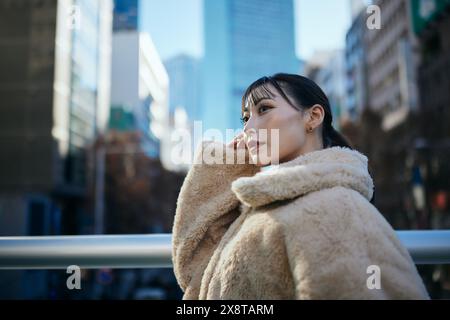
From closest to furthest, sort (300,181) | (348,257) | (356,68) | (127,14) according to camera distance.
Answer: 1. (348,257)
2. (300,181)
3. (127,14)
4. (356,68)

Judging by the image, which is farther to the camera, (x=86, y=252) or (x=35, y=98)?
(x=35, y=98)

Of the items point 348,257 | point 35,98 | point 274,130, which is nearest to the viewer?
point 348,257

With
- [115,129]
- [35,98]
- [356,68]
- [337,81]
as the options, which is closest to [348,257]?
[35,98]

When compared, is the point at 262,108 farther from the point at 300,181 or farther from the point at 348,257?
the point at 348,257

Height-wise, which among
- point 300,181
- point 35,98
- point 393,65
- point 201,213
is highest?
point 393,65

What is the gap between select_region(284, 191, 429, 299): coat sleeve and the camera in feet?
3.03

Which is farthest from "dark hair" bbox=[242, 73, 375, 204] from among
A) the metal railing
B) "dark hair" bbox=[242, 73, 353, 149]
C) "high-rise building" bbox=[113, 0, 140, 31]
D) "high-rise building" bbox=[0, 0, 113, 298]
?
"high-rise building" bbox=[0, 0, 113, 298]

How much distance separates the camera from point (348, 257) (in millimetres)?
933

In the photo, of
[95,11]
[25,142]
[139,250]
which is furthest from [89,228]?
[139,250]

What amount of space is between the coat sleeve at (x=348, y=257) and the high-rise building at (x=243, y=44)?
42.4 meters

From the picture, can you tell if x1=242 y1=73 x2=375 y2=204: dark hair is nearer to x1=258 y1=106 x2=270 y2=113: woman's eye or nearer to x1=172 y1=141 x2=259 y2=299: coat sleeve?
x1=258 y1=106 x2=270 y2=113: woman's eye

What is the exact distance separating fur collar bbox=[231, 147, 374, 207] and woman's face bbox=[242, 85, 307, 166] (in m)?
0.15

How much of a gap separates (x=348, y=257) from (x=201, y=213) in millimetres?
547

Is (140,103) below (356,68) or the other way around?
below
